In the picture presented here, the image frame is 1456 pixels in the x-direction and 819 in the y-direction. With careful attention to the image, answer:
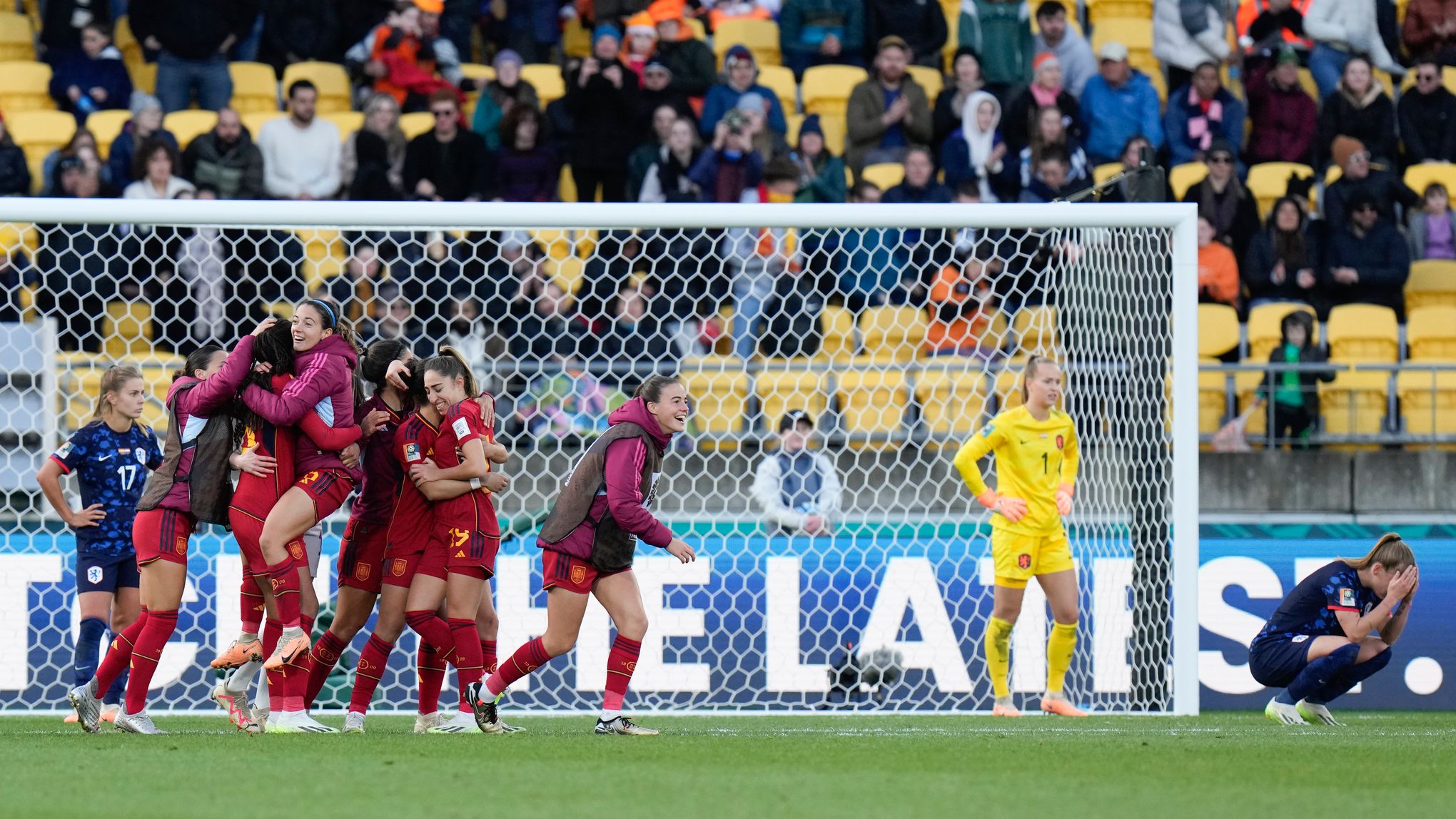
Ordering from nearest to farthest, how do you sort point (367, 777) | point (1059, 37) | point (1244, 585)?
1. point (367, 777)
2. point (1244, 585)
3. point (1059, 37)

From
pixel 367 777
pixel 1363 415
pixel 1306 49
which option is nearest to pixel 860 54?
pixel 1306 49

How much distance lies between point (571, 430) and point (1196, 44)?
7.50 meters

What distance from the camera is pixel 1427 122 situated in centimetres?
1388

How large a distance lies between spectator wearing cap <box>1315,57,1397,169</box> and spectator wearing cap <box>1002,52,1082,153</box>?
80.0 inches

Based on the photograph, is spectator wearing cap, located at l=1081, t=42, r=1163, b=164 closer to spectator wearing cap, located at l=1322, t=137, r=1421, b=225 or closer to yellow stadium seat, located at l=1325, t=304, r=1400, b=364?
spectator wearing cap, located at l=1322, t=137, r=1421, b=225

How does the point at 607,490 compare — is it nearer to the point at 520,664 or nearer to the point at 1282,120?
the point at 520,664

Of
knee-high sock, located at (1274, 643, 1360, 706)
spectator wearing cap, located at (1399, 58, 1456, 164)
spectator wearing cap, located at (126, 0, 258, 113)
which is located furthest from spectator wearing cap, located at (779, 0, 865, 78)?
knee-high sock, located at (1274, 643, 1360, 706)

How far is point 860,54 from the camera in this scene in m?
14.5

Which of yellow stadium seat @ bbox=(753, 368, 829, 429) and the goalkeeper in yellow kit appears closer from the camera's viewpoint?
the goalkeeper in yellow kit

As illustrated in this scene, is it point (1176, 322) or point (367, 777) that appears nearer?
point (367, 777)

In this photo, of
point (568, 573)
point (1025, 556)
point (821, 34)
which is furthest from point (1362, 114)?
point (568, 573)

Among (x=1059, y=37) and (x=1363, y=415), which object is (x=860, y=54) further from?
(x=1363, y=415)

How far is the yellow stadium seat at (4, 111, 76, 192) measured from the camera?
13.0 m

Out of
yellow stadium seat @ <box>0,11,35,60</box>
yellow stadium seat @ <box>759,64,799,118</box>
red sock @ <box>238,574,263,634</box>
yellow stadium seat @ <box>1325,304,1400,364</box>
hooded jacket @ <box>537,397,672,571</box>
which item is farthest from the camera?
yellow stadium seat @ <box>0,11,35,60</box>
